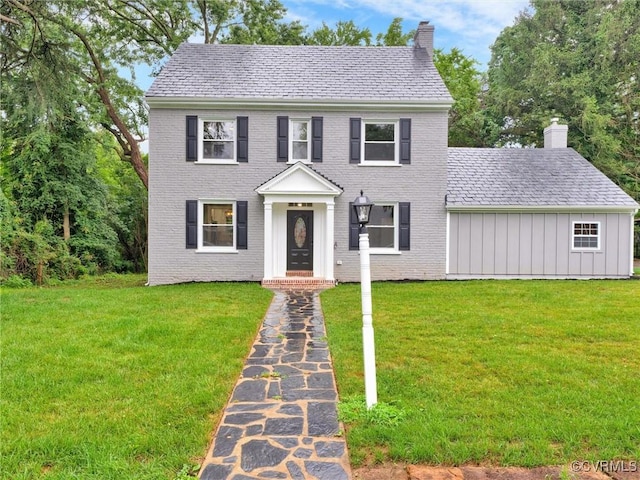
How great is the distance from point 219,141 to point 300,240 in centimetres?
398

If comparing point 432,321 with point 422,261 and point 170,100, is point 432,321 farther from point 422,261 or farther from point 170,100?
point 170,100

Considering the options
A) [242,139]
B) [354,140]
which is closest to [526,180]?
[354,140]

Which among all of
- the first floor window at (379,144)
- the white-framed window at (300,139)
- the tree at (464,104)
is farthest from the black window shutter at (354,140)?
the tree at (464,104)

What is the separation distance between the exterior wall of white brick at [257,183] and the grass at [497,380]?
14.6 ft

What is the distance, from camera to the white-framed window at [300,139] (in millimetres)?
12633

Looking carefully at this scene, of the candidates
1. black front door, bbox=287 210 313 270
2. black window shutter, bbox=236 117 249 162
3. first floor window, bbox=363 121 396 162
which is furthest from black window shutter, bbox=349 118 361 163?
black window shutter, bbox=236 117 249 162

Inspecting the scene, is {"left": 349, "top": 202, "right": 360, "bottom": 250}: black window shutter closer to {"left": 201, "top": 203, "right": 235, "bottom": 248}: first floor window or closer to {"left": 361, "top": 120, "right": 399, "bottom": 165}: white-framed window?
{"left": 361, "top": 120, "right": 399, "bottom": 165}: white-framed window

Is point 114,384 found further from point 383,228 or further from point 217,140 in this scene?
point 383,228

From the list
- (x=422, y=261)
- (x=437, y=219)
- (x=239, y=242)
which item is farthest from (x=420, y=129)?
(x=239, y=242)

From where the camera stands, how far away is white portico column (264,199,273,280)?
39.5 ft

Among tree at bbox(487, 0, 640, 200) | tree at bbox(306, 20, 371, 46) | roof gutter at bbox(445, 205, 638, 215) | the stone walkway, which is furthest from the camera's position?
tree at bbox(306, 20, 371, 46)

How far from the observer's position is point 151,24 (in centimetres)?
1888

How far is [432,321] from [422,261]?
5.78m

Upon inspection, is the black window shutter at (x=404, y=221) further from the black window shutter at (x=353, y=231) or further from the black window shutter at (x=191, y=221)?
the black window shutter at (x=191, y=221)
